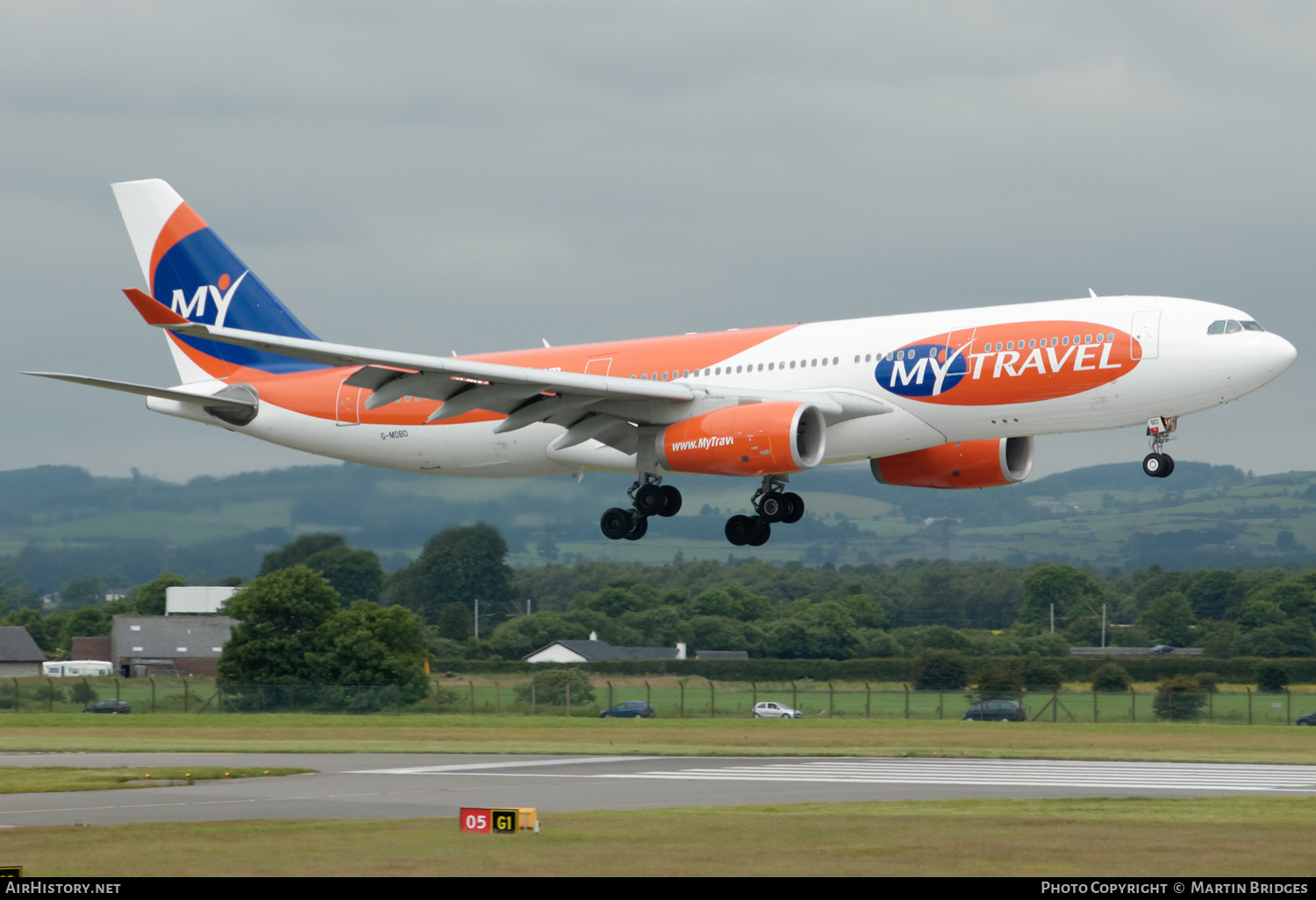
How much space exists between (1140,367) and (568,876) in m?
20.7

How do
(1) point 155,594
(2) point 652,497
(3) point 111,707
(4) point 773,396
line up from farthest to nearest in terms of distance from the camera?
(1) point 155,594 < (3) point 111,707 < (2) point 652,497 < (4) point 773,396

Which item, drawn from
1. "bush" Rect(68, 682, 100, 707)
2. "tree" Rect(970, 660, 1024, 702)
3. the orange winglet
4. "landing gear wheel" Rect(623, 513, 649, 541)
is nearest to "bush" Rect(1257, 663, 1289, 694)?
"tree" Rect(970, 660, 1024, 702)

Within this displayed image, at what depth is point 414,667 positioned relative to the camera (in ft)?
258

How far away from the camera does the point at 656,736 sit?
54562mm

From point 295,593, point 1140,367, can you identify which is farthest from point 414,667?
point 1140,367

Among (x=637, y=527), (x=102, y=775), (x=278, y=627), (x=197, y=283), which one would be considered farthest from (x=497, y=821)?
(x=278, y=627)

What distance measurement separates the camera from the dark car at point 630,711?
69.2 metres

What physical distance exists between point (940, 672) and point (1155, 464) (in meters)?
49.3

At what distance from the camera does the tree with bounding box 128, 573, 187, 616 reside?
124688 millimetres

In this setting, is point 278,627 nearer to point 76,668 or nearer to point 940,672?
point 76,668

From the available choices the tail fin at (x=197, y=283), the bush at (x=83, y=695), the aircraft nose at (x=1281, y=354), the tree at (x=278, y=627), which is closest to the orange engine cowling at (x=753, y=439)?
the aircraft nose at (x=1281, y=354)

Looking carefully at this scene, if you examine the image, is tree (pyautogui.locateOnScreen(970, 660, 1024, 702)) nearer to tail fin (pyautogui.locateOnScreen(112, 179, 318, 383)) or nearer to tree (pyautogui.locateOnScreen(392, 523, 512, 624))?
tree (pyautogui.locateOnScreen(392, 523, 512, 624))

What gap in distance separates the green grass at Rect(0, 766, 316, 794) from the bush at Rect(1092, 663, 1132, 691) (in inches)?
2211
